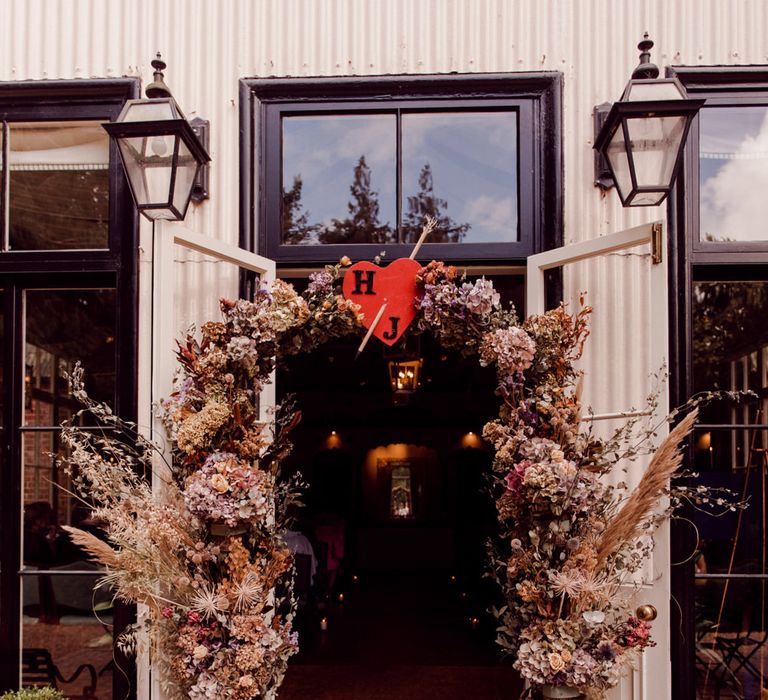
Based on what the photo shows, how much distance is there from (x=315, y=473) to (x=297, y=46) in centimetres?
1043

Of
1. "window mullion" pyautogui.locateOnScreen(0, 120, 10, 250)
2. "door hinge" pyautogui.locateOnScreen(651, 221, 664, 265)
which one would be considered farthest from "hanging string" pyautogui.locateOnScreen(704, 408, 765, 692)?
"window mullion" pyautogui.locateOnScreen(0, 120, 10, 250)

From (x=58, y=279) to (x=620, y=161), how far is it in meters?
2.78

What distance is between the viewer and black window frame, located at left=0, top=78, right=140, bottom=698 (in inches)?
140

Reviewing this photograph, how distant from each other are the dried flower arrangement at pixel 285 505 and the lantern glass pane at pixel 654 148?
0.66m

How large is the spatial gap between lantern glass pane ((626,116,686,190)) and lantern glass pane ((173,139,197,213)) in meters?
1.83

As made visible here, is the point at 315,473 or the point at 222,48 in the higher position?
the point at 222,48

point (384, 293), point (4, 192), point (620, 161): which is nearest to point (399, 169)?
point (384, 293)

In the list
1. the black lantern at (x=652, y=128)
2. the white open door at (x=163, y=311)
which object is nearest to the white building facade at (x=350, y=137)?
the white open door at (x=163, y=311)

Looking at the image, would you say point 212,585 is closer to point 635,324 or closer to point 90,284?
point 90,284

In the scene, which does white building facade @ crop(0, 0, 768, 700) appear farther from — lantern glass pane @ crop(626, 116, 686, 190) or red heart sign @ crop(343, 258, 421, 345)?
lantern glass pane @ crop(626, 116, 686, 190)

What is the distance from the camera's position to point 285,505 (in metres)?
3.16

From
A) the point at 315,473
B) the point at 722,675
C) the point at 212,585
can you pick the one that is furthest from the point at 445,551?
the point at 212,585

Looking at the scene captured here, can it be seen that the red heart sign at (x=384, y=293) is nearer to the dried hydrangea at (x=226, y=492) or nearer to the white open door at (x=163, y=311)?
the white open door at (x=163, y=311)

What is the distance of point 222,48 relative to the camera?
3.68 m
